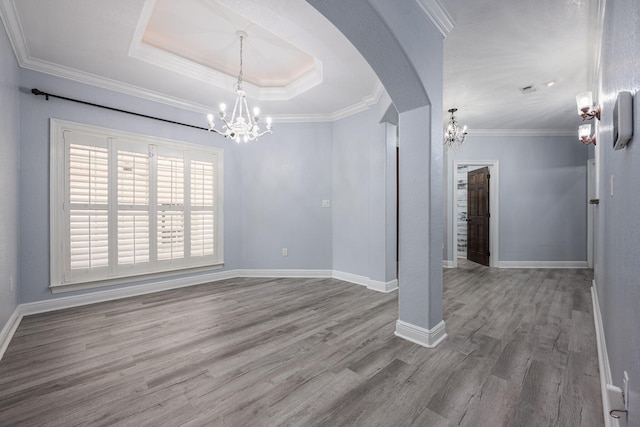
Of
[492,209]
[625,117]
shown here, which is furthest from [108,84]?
[492,209]

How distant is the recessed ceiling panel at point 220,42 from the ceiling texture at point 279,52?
0.01 metres

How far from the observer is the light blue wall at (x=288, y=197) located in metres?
4.51

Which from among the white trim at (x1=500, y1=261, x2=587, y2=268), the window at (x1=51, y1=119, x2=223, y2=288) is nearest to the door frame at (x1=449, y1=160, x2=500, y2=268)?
the white trim at (x1=500, y1=261, x2=587, y2=268)

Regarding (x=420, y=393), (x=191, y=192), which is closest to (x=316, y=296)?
(x=420, y=393)

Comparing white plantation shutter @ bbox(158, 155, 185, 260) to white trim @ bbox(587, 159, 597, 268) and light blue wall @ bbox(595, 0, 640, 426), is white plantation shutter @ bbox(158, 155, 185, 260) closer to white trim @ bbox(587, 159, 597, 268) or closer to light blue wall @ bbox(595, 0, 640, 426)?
light blue wall @ bbox(595, 0, 640, 426)

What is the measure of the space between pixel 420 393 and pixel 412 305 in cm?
76

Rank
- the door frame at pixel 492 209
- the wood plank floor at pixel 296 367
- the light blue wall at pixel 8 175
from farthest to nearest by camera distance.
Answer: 1. the door frame at pixel 492 209
2. the light blue wall at pixel 8 175
3. the wood plank floor at pixel 296 367

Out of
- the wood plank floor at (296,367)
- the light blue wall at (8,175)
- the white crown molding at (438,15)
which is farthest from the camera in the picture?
the light blue wall at (8,175)

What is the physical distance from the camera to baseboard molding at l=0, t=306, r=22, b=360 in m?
2.14

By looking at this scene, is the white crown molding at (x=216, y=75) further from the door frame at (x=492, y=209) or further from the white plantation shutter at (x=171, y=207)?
the door frame at (x=492, y=209)

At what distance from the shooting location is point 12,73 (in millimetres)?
2570

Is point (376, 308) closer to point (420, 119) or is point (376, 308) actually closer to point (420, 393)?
point (420, 393)

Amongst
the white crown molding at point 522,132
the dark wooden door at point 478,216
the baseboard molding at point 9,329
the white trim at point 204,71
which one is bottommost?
the baseboard molding at point 9,329

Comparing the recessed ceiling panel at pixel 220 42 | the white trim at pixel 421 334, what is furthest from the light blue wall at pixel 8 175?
the white trim at pixel 421 334
